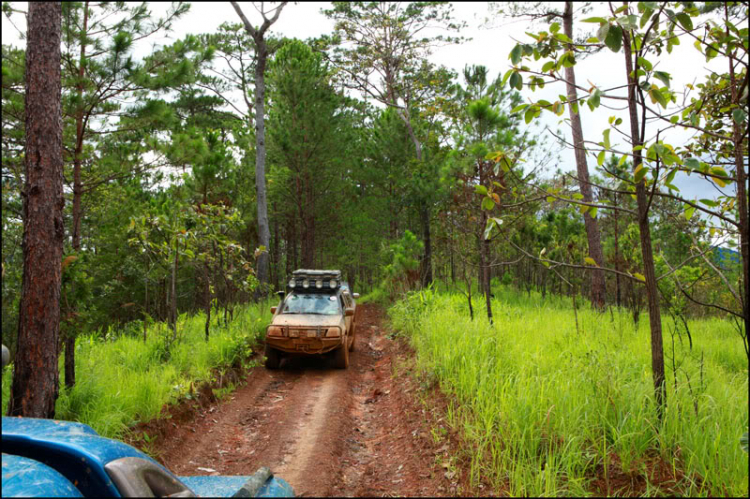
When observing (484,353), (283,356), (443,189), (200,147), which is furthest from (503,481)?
(443,189)

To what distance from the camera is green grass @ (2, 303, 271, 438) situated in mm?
4930

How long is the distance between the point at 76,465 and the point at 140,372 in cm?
509

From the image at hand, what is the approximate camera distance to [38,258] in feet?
14.8

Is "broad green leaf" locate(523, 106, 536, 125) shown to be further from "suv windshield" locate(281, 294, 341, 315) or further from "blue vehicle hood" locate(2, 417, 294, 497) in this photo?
"suv windshield" locate(281, 294, 341, 315)

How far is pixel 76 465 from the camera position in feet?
6.18

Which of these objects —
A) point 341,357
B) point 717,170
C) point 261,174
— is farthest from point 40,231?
point 261,174

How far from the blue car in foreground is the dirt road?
8.43 feet

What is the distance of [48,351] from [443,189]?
1274 centimetres

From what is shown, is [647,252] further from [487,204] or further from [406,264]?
[406,264]

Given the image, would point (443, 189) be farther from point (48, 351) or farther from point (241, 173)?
point (48, 351)

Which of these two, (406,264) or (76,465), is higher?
(406,264)

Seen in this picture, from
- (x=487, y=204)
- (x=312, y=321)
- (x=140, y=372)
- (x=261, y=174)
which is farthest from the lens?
(x=261, y=174)

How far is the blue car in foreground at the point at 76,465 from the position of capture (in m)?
1.69

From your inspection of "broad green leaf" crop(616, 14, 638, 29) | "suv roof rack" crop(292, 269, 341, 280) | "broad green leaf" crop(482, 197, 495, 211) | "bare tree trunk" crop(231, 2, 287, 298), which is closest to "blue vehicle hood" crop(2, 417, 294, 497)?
"broad green leaf" crop(482, 197, 495, 211)
